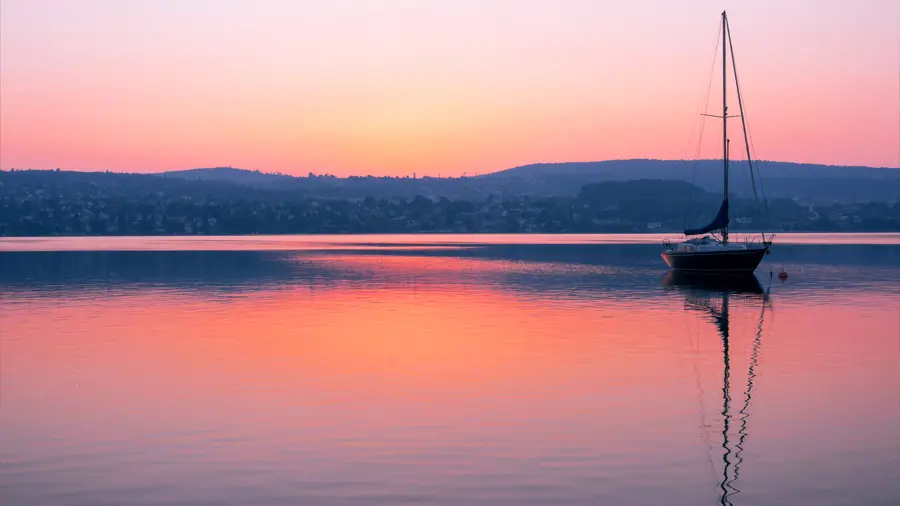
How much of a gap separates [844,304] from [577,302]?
45.3ft

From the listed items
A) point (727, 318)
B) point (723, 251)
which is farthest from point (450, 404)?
point (723, 251)

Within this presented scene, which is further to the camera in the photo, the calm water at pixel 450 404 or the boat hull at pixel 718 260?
the boat hull at pixel 718 260

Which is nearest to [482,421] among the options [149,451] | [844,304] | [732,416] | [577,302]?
[732,416]

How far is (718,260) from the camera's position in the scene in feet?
258

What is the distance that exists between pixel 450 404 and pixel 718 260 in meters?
59.6

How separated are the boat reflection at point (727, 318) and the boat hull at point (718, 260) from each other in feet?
2.47

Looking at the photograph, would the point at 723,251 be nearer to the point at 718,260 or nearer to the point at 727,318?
the point at 718,260

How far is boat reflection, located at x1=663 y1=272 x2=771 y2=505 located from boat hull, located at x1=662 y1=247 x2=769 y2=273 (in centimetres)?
75

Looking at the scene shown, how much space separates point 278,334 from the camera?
125ft

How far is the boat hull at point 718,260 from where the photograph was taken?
7694cm

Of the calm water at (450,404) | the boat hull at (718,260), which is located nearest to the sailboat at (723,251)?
the boat hull at (718,260)

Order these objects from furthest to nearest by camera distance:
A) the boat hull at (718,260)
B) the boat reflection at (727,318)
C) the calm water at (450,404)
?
1. the boat hull at (718,260)
2. the boat reflection at (727,318)
3. the calm water at (450,404)

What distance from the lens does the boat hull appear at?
76.9 metres

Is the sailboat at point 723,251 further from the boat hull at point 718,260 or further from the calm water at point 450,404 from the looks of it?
the calm water at point 450,404
